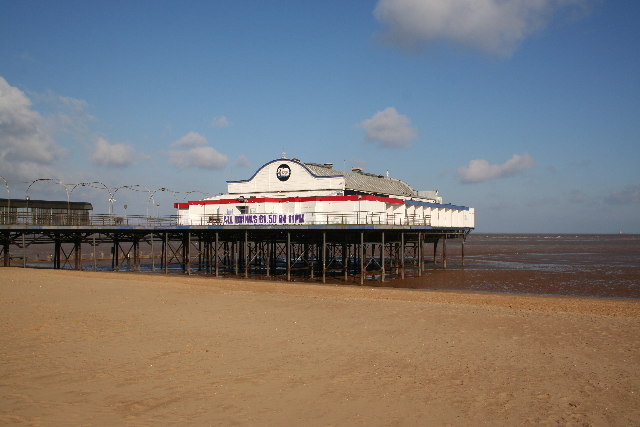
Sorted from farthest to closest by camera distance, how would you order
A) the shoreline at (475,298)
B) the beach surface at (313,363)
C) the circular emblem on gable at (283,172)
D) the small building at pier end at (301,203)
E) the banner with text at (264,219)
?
the circular emblem on gable at (283,172) → the banner with text at (264,219) → the small building at pier end at (301,203) → the shoreline at (475,298) → the beach surface at (313,363)

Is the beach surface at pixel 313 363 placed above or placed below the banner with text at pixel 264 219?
below

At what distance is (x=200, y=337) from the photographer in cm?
1547

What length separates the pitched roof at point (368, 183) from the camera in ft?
128

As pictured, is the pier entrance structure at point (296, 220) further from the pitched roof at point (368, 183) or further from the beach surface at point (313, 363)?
the beach surface at point (313, 363)

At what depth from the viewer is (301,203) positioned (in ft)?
116

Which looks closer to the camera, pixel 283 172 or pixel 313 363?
pixel 313 363

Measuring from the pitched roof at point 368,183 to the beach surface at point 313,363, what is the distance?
17432 mm

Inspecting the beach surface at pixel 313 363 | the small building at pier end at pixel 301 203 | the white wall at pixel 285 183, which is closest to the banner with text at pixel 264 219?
the small building at pier end at pixel 301 203

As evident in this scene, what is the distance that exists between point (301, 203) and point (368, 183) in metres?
9.06

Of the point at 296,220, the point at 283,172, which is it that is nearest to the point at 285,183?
the point at 283,172

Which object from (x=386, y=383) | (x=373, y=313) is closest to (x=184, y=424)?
(x=386, y=383)

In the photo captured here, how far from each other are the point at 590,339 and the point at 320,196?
2204 centimetres

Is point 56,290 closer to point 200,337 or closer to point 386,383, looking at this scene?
point 200,337

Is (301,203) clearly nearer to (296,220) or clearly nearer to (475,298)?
(296,220)
